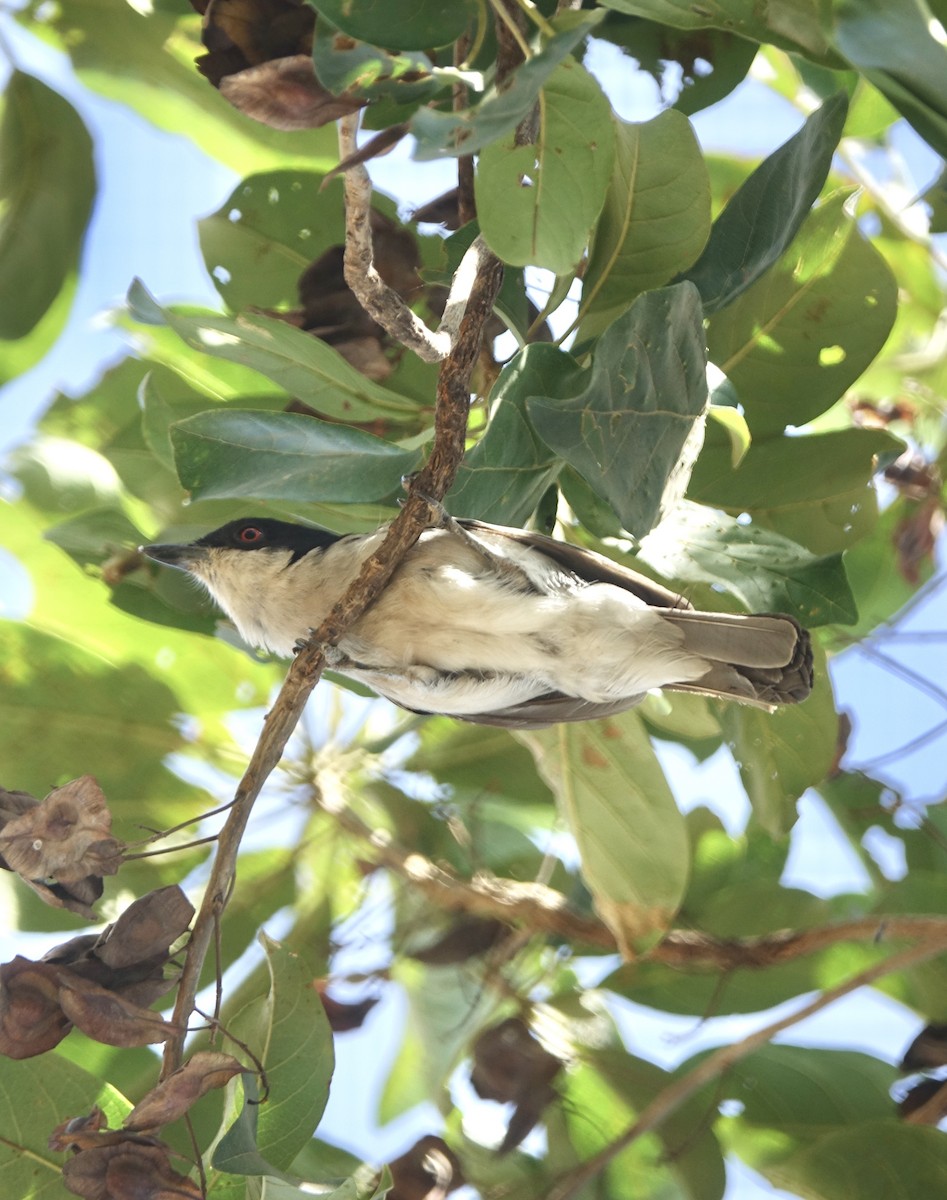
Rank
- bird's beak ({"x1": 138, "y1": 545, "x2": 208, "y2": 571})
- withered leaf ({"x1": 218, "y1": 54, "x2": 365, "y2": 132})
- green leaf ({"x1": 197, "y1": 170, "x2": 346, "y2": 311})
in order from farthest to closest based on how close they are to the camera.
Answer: green leaf ({"x1": 197, "y1": 170, "x2": 346, "y2": 311}), bird's beak ({"x1": 138, "y1": 545, "x2": 208, "y2": 571}), withered leaf ({"x1": 218, "y1": 54, "x2": 365, "y2": 132})

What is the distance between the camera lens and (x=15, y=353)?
2.90 meters

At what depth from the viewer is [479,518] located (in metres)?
1.70

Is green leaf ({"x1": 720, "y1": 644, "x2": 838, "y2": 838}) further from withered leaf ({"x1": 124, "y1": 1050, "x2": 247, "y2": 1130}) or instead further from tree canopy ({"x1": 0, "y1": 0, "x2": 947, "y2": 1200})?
withered leaf ({"x1": 124, "y1": 1050, "x2": 247, "y2": 1130})

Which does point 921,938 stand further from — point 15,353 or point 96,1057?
point 15,353

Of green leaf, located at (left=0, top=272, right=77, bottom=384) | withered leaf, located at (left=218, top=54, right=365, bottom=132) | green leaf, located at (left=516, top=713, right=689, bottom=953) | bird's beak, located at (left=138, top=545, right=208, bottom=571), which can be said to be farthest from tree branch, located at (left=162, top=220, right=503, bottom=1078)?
green leaf, located at (left=0, top=272, right=77, bottom=384)

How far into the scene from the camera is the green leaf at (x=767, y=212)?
173 cm

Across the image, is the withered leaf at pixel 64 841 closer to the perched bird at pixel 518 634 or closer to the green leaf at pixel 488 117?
the perched bird at pixel 518 634

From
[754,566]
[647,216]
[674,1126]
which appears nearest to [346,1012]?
[674,1126]

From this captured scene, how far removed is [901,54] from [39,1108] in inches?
72.4

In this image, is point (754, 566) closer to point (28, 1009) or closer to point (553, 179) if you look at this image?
point (553, 179)

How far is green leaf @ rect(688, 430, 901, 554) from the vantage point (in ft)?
6.91

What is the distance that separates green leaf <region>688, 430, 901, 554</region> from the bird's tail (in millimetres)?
269

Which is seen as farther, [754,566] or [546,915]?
[546,915]

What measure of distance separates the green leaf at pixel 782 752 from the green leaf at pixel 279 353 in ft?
2.87
